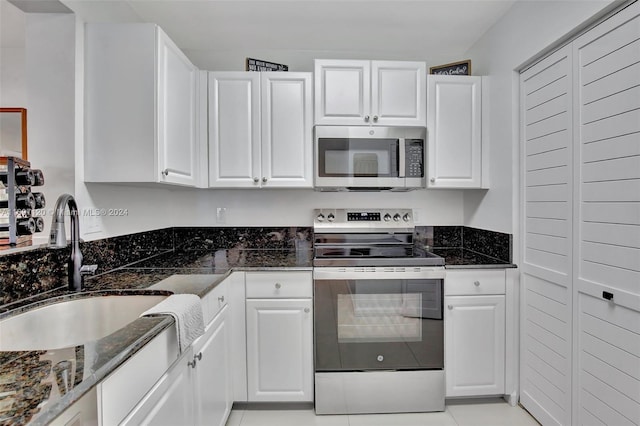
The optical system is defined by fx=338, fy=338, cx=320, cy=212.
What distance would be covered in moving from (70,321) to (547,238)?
226 cm

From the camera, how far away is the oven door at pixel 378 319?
2.00 m

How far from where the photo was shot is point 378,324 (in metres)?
2.02

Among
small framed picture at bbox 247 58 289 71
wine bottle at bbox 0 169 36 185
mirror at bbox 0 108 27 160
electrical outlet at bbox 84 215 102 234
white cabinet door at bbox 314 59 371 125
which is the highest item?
small framed picture at bbox 247 58 289 71

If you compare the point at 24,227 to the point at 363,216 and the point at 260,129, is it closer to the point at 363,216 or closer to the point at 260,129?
the point at 260,129

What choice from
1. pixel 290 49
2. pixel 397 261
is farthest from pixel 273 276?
pixel 290 49

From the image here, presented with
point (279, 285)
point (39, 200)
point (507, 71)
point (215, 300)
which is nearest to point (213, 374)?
point (215, 300)

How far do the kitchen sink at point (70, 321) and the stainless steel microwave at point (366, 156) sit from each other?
1284mm

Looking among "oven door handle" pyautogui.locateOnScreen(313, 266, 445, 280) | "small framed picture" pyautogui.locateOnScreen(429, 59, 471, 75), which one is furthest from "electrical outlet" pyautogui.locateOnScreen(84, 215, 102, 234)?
"small framed picture" pyautogui.locateOnScreen(429, 59, 471, 75)

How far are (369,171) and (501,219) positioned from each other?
35.4 inches

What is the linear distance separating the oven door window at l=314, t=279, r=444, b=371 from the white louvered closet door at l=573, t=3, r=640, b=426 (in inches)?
27.9

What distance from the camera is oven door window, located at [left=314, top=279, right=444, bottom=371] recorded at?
6.57 ft

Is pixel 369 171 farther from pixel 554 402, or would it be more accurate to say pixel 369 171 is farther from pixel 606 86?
pixel 554 402

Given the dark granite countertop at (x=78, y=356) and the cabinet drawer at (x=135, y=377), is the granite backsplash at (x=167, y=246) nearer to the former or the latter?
the dark granite countertop at (x=78, y=356)

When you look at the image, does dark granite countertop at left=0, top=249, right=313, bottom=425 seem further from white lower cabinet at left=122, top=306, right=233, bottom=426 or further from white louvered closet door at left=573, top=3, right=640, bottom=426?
white louvered closet door at left=573, top=3, right=640, bottom=426
